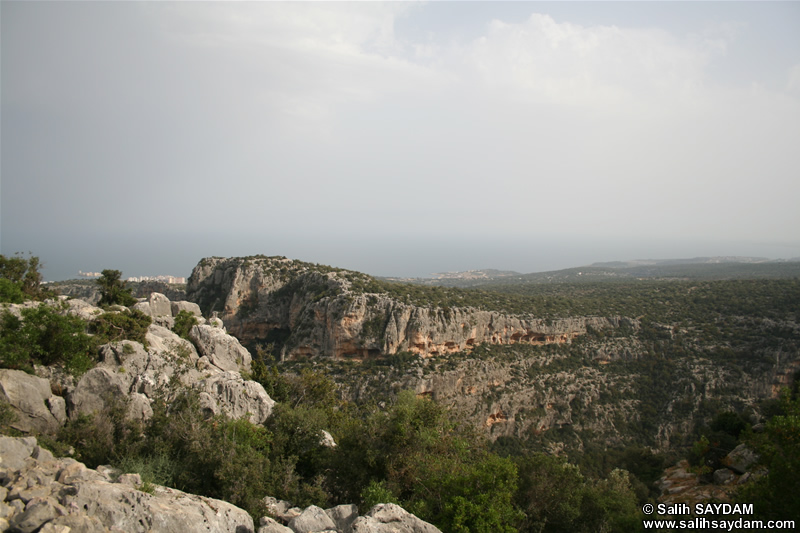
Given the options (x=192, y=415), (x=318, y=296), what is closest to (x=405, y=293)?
(x=318, y=296)

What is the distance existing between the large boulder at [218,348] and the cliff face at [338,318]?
13.7 metres

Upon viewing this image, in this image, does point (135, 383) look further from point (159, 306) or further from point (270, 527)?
point (159, 306)

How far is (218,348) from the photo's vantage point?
2023 cm

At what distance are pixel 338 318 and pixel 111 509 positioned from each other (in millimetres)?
27125

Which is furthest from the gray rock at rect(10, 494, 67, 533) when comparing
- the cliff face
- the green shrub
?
the cliff face

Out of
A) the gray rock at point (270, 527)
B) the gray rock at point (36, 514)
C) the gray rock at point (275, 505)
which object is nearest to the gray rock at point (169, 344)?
the gray rock at point (275, 505)

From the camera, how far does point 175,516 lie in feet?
25.9

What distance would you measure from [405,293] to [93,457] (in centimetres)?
3019

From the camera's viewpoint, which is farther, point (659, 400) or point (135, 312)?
point (659, 400)

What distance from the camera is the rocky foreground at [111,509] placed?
6.60 meters

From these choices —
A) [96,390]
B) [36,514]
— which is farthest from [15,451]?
[96,390]

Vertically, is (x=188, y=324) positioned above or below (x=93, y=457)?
above

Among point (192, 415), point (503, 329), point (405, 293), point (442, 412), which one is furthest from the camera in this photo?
point (405, 293)

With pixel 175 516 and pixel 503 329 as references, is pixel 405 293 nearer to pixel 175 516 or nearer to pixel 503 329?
pixel 503 329
